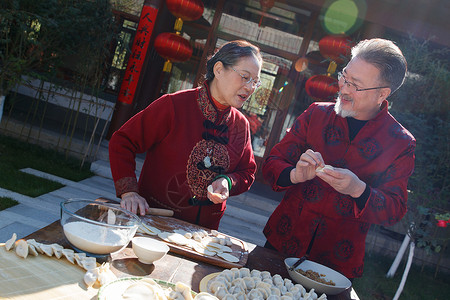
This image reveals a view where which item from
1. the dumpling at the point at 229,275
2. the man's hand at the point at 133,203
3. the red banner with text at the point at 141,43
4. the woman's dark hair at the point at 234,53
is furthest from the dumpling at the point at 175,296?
the red banner with text at the point at 141,43

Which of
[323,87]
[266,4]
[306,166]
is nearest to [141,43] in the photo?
[266,4]

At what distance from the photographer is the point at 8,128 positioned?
685 cm

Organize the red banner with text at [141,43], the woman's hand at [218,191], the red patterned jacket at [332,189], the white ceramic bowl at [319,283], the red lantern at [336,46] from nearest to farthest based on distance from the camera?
the white ceramic bowl at [319,283] < the woman's hand at [218,191] < the red patterned jacket at [332,189] < the red lantern at [336,46] < the red banner with text at [141,43]

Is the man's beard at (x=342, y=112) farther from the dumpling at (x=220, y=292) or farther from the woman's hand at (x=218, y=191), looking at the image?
the dumpling at (x=220, y=292)

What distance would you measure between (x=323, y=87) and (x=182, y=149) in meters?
4.58

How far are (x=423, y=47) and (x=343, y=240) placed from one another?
4198mm

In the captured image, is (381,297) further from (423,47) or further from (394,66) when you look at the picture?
(394,66)

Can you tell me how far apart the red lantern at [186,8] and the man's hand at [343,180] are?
499 centimetres

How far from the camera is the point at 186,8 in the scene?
5973 millimetres

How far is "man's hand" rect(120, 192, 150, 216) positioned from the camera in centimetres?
165

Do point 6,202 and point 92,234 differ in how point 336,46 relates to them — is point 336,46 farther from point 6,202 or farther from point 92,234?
point 92,234

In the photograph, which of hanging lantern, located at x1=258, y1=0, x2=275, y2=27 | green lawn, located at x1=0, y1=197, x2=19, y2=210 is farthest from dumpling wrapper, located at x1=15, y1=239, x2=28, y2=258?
hanging lantern, located at x1=258, y1=0, x2=275, y2=27

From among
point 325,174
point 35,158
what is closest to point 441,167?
point 325,174

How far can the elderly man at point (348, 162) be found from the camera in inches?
71.6
